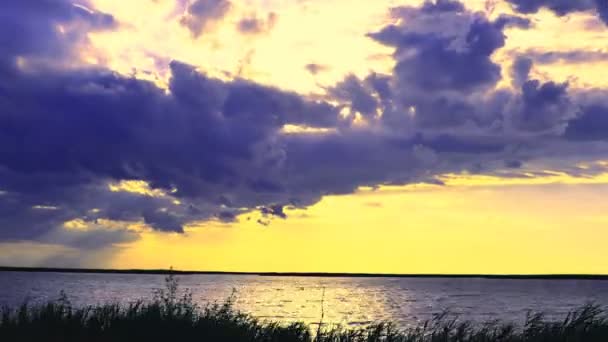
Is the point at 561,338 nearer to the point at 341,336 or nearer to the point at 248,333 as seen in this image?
the point at 341,336

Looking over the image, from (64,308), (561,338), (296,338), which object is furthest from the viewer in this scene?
(64,308)

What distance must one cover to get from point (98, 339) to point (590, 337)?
1344 centimetres

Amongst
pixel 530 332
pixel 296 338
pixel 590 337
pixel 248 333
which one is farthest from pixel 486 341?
pixel 248 333

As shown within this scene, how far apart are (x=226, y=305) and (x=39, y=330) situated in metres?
5.25

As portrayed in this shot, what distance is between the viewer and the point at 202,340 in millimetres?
19703

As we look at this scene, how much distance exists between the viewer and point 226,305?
70.2 feet

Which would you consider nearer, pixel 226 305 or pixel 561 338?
pixel 561 338

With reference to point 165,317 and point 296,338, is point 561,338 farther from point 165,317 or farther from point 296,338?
point 165,317

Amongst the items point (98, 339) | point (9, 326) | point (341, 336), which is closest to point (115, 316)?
point (98, 339)

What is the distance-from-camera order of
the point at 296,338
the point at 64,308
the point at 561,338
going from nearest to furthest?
the point at 561,338, the point at 296,338, the point at 64,308

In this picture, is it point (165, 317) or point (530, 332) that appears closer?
point (530, 332)

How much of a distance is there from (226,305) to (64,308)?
19.0 ft

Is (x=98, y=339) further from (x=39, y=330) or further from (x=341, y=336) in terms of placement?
(x=341, y=336)

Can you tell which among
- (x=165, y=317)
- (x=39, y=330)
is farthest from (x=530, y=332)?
(x=39, y=330)
